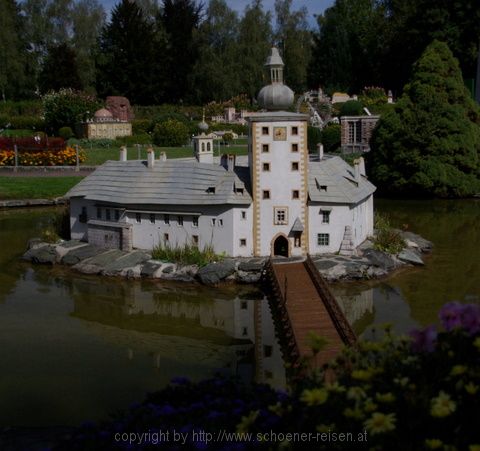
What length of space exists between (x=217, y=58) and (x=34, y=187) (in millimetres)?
41374

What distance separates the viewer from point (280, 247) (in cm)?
2683

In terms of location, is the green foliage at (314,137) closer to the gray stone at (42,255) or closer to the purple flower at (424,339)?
the gray stone at (42,255)

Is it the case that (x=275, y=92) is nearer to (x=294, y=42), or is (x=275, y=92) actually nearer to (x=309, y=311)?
(x=309, y=311)

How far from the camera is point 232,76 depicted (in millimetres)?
→ 82625

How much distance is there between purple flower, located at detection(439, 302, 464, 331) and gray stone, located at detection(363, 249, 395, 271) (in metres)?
18.4

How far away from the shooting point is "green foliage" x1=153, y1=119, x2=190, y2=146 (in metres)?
65.1

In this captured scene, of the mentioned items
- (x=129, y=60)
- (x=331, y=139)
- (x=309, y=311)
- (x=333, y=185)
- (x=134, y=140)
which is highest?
(x=129, y=60)

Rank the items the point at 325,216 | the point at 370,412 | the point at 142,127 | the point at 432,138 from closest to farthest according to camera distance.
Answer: the point at 370,412 → the point at 325,216 → the point at 432,138 → the point at 142,127

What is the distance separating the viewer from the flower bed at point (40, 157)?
174ft

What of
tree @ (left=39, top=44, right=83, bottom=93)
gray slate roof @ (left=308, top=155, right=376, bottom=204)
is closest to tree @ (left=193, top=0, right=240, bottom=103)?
tree @ (left=39, top=44, right=83, bottom=93)

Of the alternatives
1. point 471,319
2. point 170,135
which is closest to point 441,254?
point 471,319

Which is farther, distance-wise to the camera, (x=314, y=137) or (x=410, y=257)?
(x=314, y=137)

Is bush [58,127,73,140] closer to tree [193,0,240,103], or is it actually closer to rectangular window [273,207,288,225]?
tree [193,0,240,103]

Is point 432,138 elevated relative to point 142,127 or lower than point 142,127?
lower
